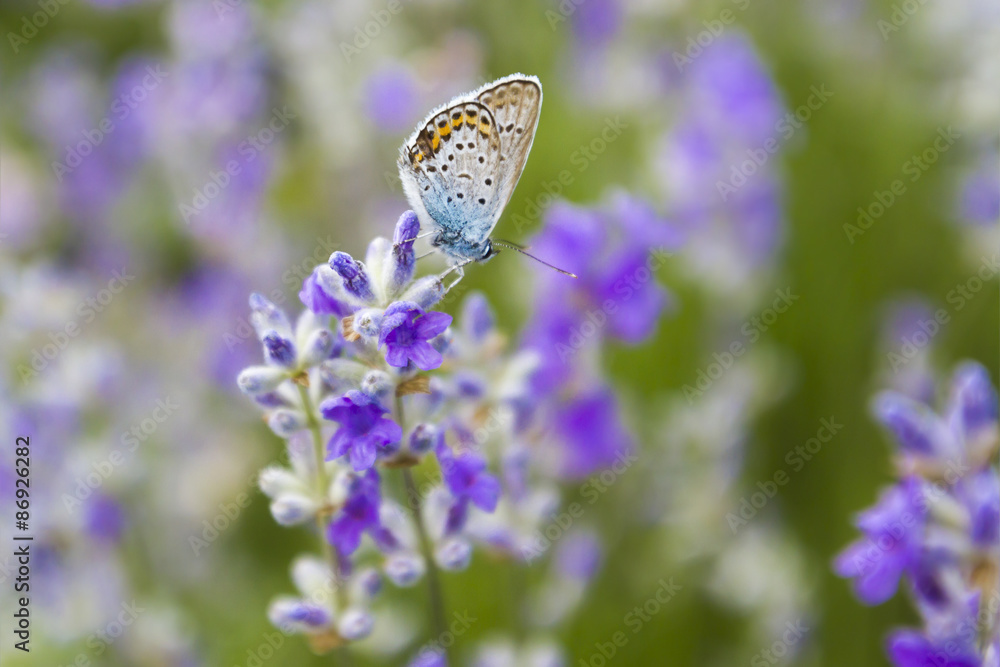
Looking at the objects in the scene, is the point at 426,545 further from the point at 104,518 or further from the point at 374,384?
the point at 104,518

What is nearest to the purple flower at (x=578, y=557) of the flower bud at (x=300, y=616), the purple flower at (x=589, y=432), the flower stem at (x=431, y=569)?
the purple flower at (x=589, y=432)

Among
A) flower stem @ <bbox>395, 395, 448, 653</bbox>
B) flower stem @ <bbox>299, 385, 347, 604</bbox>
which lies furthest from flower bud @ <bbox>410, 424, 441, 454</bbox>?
flower stem @ <bbox>299, 385, 347, 604</bbox>

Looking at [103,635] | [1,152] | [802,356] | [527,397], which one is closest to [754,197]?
[802,356]

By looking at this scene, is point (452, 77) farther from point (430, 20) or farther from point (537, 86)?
point (537, 86)

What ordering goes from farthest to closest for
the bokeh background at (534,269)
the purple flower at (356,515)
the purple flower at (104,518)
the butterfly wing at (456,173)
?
the bokeh background at (534,269) < the purple flower at (104,518) < the butterfly wing at (456,173) < the purple flower at (356,515)

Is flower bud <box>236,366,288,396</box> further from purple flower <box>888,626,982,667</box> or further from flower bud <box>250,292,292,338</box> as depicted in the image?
purple flower <box>888,626,982,667</box>

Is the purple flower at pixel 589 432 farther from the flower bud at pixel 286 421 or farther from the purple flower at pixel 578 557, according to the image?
the flower bud at pixel 286 421

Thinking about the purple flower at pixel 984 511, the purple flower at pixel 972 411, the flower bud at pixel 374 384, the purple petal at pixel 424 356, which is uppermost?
the purple flower at pixel 972 411
